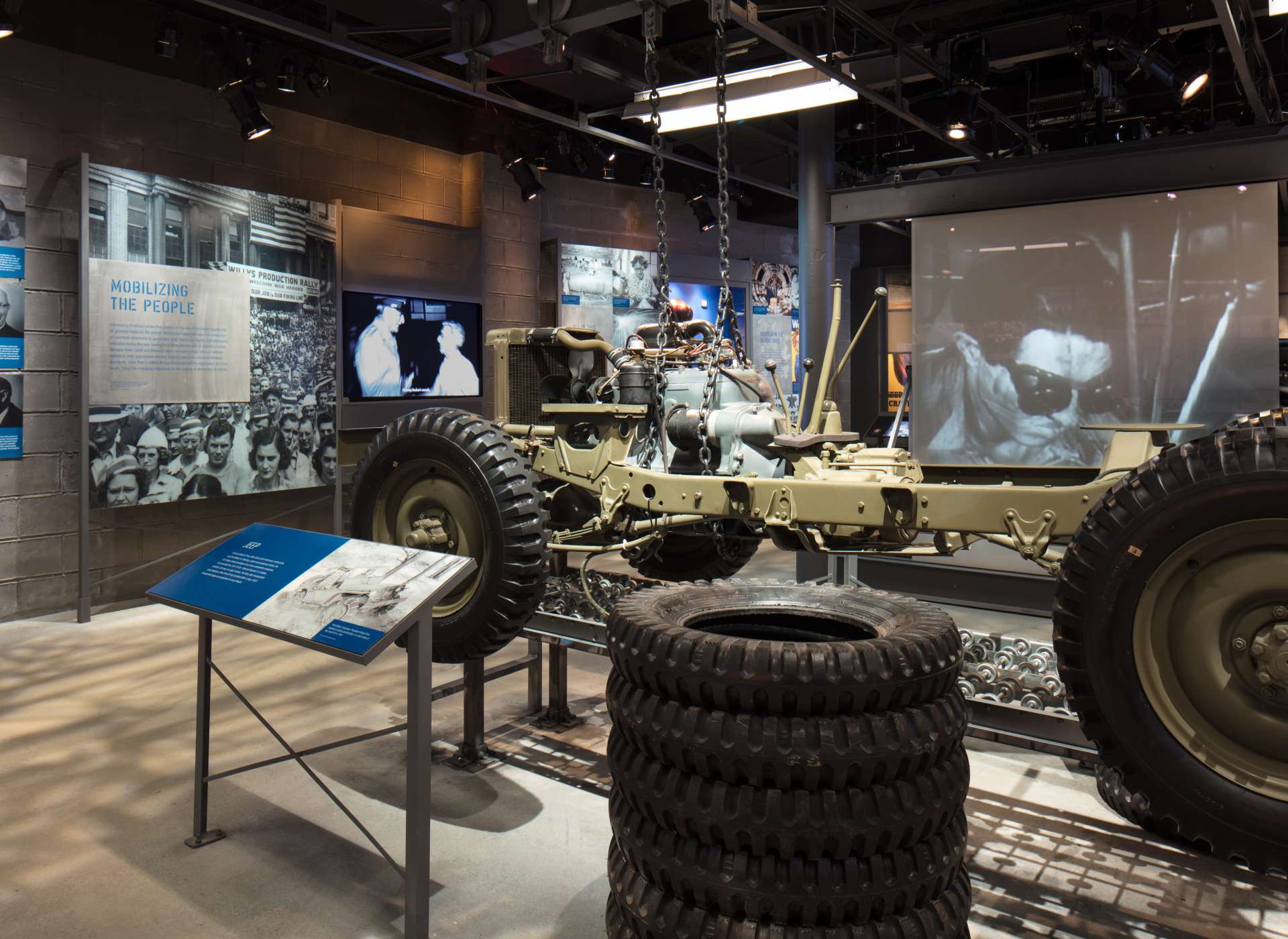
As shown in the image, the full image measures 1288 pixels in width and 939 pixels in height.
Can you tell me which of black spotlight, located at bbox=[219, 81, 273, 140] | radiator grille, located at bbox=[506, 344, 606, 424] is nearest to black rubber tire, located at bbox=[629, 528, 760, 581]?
radiator grille, located at bbox=[506, 344, 606, 424]

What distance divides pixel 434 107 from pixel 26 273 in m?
4.06

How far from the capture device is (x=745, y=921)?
6.03 feet

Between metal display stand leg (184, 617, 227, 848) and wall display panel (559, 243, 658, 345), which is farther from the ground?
wall display panel (559, 243, 658, 345)

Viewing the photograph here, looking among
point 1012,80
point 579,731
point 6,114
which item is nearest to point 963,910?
point 579,731

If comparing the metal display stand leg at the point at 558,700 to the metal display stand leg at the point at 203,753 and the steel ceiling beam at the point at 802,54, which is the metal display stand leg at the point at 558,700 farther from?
the steel ceiling beam at the point at 802,54

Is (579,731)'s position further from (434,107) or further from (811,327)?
(434,107)

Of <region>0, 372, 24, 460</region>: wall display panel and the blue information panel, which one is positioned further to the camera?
<region>0, 372, 24, 460</region>: wall display panel

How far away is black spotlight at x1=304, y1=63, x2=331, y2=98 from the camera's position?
286 inches

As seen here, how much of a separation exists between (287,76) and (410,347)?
2284 mm

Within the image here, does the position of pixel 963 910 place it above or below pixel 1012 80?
below

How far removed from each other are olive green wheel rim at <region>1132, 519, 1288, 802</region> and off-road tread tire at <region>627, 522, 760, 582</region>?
3.00 m

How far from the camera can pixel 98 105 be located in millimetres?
6555

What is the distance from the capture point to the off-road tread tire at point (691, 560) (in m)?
5.25

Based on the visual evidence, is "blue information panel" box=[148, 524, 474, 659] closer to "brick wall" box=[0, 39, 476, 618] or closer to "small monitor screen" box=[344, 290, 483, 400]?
"brick wall" box=[0, 39, 476, 618]
